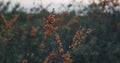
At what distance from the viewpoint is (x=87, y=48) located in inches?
205

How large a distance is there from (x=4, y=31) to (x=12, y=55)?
3.37ft

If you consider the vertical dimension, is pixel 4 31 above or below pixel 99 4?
below

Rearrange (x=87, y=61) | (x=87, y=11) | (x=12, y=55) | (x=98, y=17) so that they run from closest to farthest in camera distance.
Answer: (x=87, y=61)
(x=12, y=55)
(x=98, y=17)
(x=87, y=11)

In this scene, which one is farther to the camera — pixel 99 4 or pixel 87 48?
pixel 99 4

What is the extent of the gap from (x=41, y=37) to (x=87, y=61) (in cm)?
109

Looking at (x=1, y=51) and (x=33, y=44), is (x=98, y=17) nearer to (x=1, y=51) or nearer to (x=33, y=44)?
(x=33, y=44)

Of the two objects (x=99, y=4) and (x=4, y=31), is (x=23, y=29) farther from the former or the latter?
(x=99, y=4)

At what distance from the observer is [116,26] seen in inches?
219

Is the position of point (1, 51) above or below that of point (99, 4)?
below

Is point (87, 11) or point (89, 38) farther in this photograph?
point (87, 11)

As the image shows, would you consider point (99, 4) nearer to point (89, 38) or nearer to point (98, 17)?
point (98, 17)

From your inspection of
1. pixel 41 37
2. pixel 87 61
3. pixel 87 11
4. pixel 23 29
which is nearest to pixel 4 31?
pixel 23 29

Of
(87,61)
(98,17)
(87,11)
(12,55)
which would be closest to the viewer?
(87,61)

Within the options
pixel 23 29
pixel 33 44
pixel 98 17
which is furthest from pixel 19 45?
pixel 98 17
